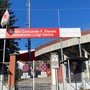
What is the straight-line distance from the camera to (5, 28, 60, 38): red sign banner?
1936 centimetres

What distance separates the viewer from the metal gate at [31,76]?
18.1 metres

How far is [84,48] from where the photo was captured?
31.0 metres

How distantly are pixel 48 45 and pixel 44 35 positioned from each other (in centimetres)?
1478

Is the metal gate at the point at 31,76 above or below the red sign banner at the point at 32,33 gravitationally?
below

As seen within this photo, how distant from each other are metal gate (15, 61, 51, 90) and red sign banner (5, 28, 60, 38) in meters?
2.46

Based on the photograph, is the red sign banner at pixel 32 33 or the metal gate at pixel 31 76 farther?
the red sign banner at pixel 32 33

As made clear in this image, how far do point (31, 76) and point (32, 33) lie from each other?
3.66 meters

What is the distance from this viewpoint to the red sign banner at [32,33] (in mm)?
19359

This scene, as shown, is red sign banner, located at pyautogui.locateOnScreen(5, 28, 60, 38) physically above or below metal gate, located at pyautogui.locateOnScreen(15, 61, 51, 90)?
above

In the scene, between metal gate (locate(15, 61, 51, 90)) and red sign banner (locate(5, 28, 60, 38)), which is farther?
red sign banner (locate(5, 28, 60, 38))

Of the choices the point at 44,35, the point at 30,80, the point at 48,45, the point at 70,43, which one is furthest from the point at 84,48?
the point at 30,80

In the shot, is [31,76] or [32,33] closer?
[31,76]

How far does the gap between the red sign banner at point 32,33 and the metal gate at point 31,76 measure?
2.46 meters

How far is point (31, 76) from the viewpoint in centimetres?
1806
